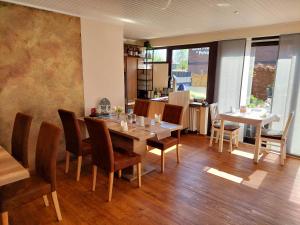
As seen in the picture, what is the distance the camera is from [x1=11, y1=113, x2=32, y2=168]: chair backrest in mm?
2357

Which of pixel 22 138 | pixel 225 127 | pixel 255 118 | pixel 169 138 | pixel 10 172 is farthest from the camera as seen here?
pixel 225 127

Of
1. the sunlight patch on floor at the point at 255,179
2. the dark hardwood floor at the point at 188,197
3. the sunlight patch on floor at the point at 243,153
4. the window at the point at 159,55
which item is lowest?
the dark hardwood floor at the point at 188,197

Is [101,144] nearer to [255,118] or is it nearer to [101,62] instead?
[101,62]

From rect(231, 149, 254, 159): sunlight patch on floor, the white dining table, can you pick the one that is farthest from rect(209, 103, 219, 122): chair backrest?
rect(231, 149, 254, 159): sunlight patch on floor

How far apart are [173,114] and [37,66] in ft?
7.16

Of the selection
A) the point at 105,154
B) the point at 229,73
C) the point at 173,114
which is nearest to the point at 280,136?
the point at 229,73

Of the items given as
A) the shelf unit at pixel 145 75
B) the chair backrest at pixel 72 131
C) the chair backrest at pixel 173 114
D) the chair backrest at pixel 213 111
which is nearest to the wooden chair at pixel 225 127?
the chair backrest at pixel 213 111

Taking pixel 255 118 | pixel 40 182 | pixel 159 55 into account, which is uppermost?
pixel 159 55

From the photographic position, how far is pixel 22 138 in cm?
239

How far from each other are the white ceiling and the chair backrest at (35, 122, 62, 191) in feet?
5.71

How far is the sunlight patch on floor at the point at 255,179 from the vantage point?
2900 millimetres

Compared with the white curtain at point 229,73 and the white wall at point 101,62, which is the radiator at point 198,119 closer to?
the white curtain at point 229,73

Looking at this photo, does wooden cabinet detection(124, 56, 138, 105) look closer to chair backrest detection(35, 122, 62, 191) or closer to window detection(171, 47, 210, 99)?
window detection(171, 47, 210, 99)

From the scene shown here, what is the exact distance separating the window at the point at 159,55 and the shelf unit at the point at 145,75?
9cm
